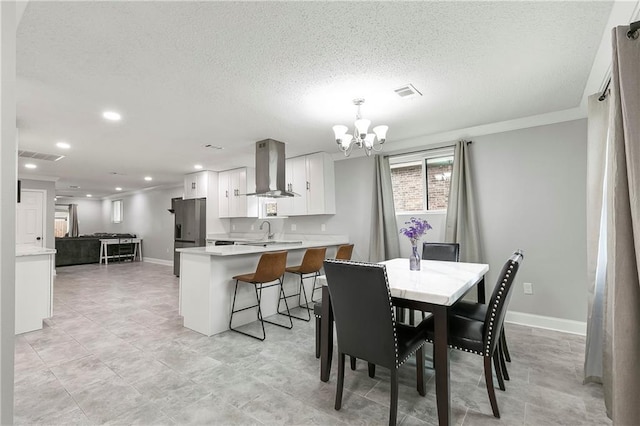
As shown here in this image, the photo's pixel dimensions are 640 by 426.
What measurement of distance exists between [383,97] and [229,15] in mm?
1601

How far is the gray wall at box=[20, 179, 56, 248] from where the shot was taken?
6883mm

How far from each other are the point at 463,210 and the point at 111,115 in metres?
4.25

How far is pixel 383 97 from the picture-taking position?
9.26 feet

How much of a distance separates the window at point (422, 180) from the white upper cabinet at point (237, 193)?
3031 mm

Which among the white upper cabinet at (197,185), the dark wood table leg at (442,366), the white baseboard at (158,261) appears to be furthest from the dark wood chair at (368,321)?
the white baseboard at (158,261)

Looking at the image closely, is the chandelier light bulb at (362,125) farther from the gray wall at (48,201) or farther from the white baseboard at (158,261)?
the gray wall at (48,201)

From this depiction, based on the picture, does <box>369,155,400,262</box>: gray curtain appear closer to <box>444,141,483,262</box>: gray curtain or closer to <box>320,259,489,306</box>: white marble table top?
<box>444,141,483,262</box>: gray curtain

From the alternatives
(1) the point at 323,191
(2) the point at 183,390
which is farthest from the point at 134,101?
(1) the point at 323,191

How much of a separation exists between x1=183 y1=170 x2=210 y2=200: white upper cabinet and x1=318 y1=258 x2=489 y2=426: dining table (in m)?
5.20

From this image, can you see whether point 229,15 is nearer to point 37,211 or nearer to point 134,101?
point 134,101

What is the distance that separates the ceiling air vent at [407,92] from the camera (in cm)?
261

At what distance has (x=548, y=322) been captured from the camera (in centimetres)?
331

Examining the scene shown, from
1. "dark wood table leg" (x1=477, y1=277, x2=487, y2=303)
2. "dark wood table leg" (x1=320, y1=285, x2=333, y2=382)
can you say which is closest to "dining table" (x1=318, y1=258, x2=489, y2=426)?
"dark wood table leg" (x1=320, y1=285, x2=333, y2=382)

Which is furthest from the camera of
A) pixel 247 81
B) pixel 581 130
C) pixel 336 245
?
pixel 336 245
